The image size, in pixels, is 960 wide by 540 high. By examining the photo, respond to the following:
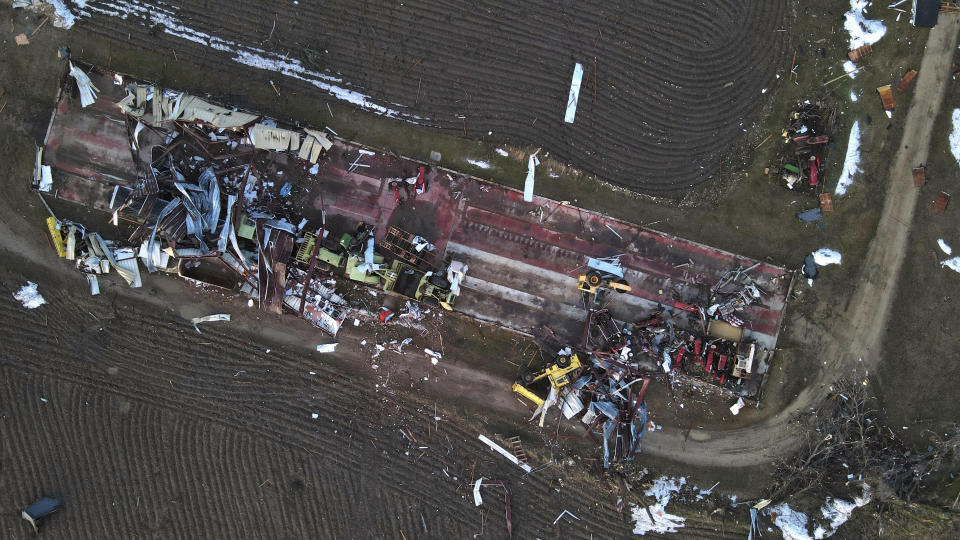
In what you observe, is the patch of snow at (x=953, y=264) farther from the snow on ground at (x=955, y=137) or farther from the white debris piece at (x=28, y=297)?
the white debris piece at (x=28, y=297)

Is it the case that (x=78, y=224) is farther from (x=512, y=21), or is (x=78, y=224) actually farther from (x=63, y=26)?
(x=512, y=21)

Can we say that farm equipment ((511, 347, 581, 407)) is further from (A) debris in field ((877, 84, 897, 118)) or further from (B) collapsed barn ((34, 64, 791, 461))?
(A) debris in field ((877, 84, 897, 118))

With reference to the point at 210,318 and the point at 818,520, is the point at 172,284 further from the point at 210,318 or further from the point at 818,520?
the point at 818,520

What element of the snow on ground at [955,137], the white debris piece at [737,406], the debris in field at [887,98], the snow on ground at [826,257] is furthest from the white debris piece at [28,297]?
the snow on ground at [955,137]

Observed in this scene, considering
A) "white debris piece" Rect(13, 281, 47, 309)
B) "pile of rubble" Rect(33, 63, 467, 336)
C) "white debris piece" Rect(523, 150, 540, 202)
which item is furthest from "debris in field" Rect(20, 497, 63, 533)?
"white debris piece" Rect(523, 150, 540, 202)

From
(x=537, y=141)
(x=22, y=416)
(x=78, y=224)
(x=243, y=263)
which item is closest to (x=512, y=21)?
(x=537, y=141)

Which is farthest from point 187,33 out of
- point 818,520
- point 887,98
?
point 818,520
